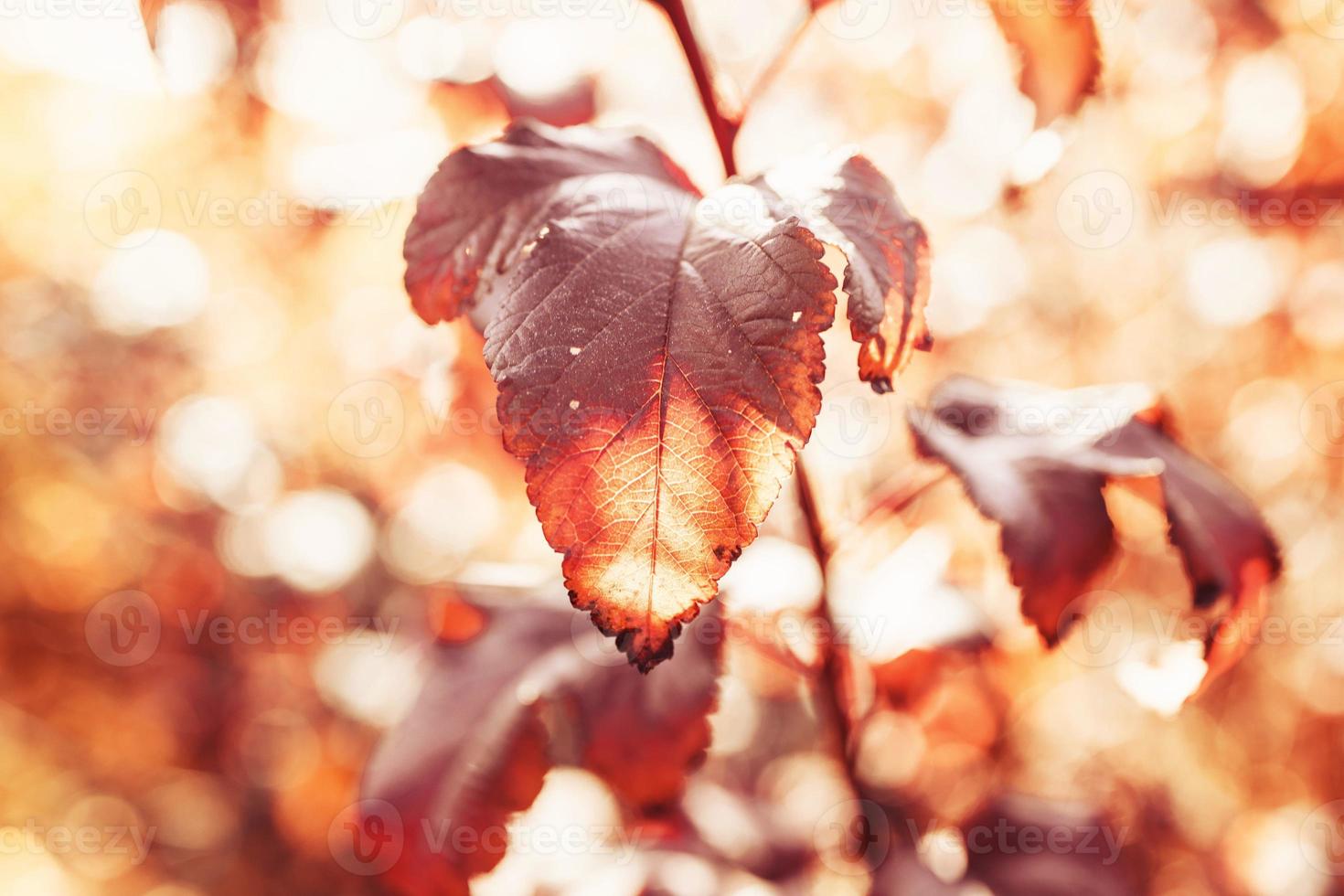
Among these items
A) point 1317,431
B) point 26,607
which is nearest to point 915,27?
point 1317,431

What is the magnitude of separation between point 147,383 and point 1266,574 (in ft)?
8.02

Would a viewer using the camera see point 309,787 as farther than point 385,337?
Yes

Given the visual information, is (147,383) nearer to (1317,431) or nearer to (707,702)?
(707,702)

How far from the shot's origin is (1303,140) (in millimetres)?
1429
